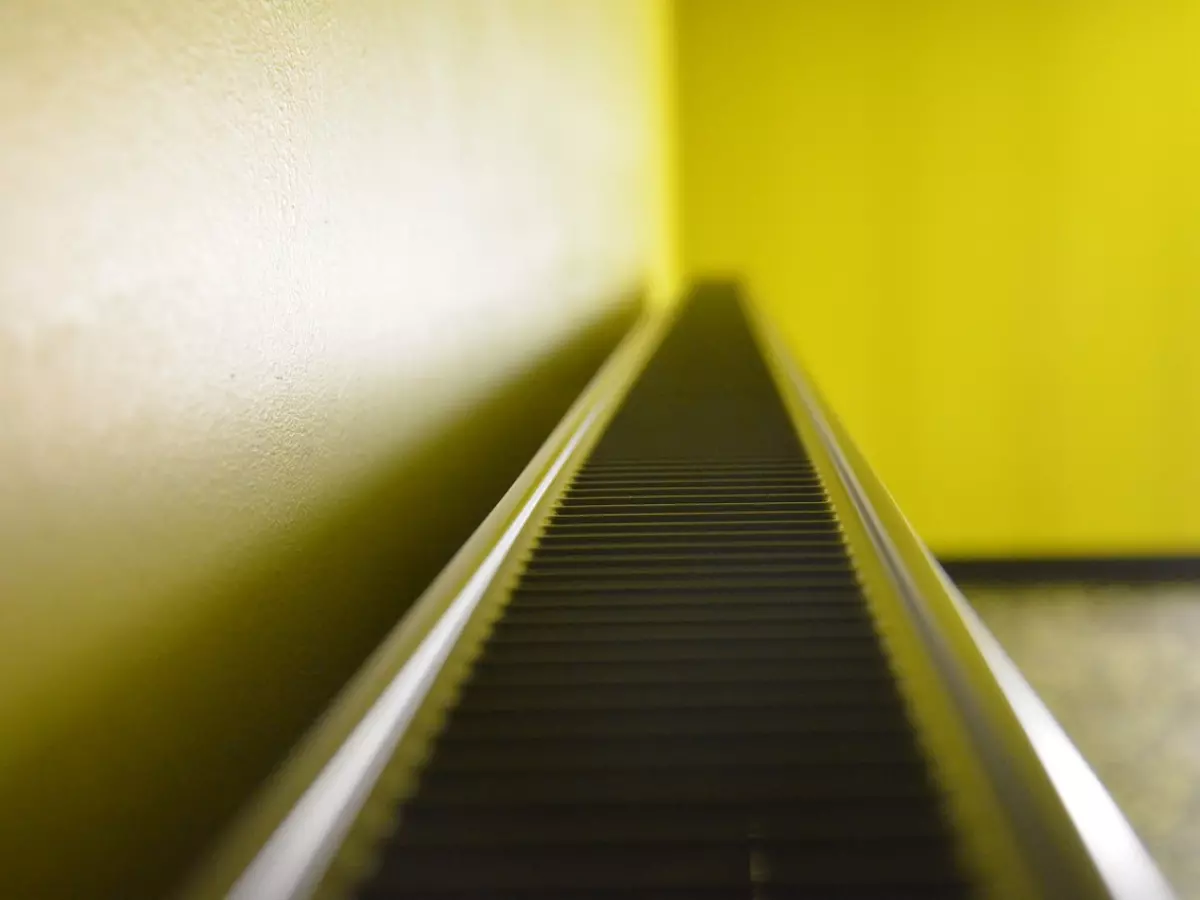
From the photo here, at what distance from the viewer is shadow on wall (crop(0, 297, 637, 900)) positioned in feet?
1.64

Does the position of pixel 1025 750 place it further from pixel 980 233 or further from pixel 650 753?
pixel 980 233

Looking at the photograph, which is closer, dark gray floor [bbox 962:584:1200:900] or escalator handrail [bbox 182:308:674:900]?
escalator handrail [bbox 182:308:674:900]

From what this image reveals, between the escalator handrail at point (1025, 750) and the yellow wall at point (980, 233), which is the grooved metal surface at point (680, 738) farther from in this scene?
the yellow wall at point (980, 233)

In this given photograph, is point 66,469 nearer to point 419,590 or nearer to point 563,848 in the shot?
point 563,848

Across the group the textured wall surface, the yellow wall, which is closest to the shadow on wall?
the textured wall surface

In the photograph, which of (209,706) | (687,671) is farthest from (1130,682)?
(209,706)

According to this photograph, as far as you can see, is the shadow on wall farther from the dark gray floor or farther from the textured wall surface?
the dark gray floor

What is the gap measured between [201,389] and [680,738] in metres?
0.35

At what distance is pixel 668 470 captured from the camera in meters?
1.34

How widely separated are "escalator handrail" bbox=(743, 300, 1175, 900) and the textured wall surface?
438 millimetres

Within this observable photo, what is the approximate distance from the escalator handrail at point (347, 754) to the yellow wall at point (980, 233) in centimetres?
508

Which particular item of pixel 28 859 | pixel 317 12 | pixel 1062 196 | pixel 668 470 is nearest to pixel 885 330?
pixel 1062 196

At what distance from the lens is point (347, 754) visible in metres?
0.59

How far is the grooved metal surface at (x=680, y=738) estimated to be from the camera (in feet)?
1.81
